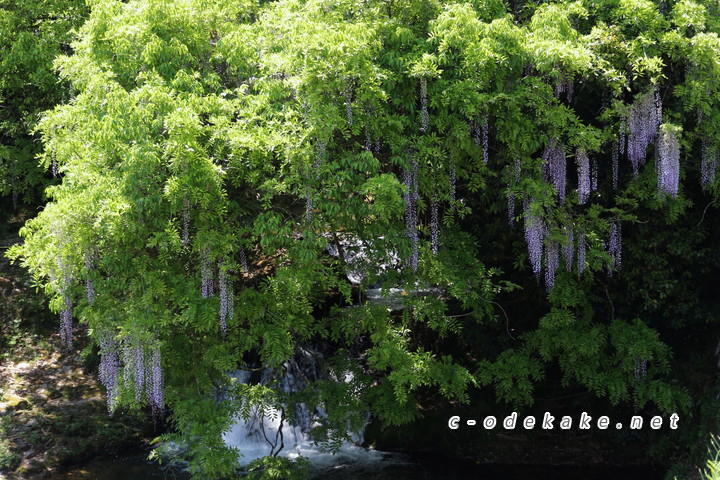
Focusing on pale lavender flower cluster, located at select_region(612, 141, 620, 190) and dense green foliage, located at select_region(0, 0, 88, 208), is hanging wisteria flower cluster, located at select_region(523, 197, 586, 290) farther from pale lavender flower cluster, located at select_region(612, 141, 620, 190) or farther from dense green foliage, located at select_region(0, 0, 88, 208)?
dense green foliage, located at select_region(0, 0, 88, 208)

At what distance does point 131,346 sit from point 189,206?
1575 mm

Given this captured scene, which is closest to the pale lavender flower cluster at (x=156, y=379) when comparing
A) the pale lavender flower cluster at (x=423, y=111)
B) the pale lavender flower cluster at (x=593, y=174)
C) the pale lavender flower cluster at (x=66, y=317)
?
the pale lavender flower cluster at (x=66, y=317)

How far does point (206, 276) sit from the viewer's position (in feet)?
22.4

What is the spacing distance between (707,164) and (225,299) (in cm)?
569

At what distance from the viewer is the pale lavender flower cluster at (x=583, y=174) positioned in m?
7.84

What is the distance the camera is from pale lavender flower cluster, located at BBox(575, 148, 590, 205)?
7844 mm

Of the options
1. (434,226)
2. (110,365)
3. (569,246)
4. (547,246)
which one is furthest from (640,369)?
(110,365)

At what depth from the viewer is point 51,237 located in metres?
6.65

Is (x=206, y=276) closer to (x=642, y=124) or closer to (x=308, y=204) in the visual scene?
(x=308, y=204)

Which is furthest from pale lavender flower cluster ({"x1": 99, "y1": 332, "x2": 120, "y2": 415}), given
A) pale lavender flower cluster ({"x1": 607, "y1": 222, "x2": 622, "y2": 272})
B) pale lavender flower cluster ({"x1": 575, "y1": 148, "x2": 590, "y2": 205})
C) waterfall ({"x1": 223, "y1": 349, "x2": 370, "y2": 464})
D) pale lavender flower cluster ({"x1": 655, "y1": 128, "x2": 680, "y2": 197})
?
pale lavender flower cluster ({"x1": 655, "y1": 128, "x2": 680, "y2": 197})

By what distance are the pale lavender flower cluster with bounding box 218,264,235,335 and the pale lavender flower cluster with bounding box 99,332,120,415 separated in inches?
49.7

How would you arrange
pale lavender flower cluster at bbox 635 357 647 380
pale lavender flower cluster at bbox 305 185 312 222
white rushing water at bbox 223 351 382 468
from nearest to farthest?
pale lavender flower cluster at bbox 305 185 312 222
pale lavender flower cluster at bbox 635 357 647 380
white rushing water at bbox 223 351 382 468

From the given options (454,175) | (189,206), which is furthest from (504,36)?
(189,206)

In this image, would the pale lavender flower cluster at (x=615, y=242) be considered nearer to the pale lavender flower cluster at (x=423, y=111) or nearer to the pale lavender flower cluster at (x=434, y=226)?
the pale lavender flower cluster at (x=434, y=226)
